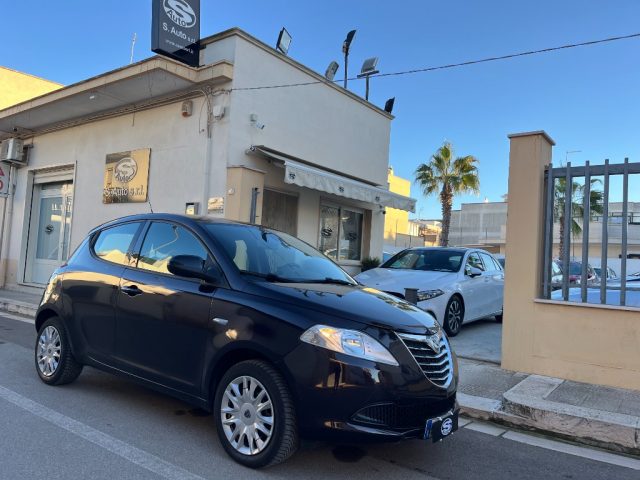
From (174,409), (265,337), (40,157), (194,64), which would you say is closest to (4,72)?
(40,157)

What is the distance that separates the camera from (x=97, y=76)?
1039cm

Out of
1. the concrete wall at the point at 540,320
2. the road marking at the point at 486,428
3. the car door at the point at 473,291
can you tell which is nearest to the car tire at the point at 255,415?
the road marking at the point at 486,428

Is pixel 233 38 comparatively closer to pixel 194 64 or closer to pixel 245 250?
pixel 194 64

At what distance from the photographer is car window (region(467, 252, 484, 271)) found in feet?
29.3

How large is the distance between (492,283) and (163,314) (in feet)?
23.1

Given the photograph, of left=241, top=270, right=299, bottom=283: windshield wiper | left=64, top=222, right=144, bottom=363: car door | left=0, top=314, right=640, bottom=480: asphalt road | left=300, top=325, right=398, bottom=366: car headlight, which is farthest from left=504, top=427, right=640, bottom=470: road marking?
left=64, top=222, right=144, bottom=363: car door

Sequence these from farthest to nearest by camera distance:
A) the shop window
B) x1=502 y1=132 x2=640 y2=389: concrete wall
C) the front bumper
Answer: the shop window
x1=502 y1=132 x2=640 y2=389: concrete wall
the front bumper

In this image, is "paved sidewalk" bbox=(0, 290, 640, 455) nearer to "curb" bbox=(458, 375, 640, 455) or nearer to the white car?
"curb" bbox=(458, 375, 640, 455)

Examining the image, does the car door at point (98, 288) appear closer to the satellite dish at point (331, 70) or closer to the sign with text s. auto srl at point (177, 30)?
the sign with text s. auto srl at point (177, 30)

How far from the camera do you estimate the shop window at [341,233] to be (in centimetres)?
1257

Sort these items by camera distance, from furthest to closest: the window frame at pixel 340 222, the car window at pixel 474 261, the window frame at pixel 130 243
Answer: the window frame at pixel 340 222 → the car window at pixel 474 261 → the window frame at pixel 130 243

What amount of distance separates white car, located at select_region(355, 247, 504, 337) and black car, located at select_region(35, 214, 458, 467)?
11.1 ft

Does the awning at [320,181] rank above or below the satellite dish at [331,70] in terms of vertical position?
below

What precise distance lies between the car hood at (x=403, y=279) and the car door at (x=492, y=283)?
137 centimetres
